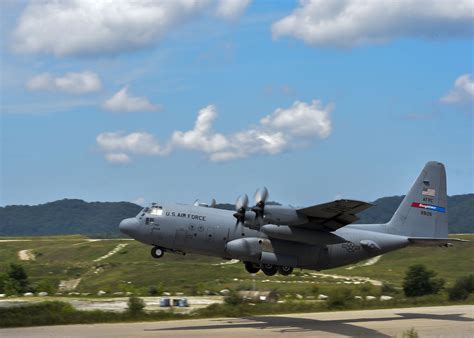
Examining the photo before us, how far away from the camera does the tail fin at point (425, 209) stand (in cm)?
4384

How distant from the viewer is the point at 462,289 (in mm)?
60531

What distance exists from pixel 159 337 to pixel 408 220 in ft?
58.3

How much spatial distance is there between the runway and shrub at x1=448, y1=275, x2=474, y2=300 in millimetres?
10218

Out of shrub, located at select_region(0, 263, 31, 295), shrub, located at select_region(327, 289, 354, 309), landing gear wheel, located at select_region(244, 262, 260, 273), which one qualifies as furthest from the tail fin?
shrub, located at select_region(0, 263, 31, 295)

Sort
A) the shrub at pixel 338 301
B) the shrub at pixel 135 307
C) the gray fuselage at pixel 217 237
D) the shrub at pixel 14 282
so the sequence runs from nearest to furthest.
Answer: the gray fuselage at pixel 217 237, the shrub at pixel 135 307, the shrub at pixel 338 301, the shrub at pixel 14 282

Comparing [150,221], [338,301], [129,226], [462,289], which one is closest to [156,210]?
[150,221]

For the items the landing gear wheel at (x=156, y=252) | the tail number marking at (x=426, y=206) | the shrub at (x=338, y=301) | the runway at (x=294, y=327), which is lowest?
the runway at (x=294, y=327)

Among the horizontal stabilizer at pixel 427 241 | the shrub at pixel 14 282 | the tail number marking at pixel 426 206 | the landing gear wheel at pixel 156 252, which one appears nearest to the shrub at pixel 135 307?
the landing gear wheel at pixel 156 252

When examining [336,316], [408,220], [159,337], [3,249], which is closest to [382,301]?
[336,316]

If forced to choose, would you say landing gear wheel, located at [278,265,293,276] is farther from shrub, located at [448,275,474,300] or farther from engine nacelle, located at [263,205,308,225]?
shrub, located at [448,275,474,300]

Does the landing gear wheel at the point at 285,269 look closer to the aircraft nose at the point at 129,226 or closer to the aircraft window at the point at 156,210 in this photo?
the aircraft window at the point at 156,210

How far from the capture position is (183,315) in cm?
4694

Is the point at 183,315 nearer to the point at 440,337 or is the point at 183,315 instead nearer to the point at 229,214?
the point at 229,214

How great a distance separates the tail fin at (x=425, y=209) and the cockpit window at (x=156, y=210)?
46.9 ft
